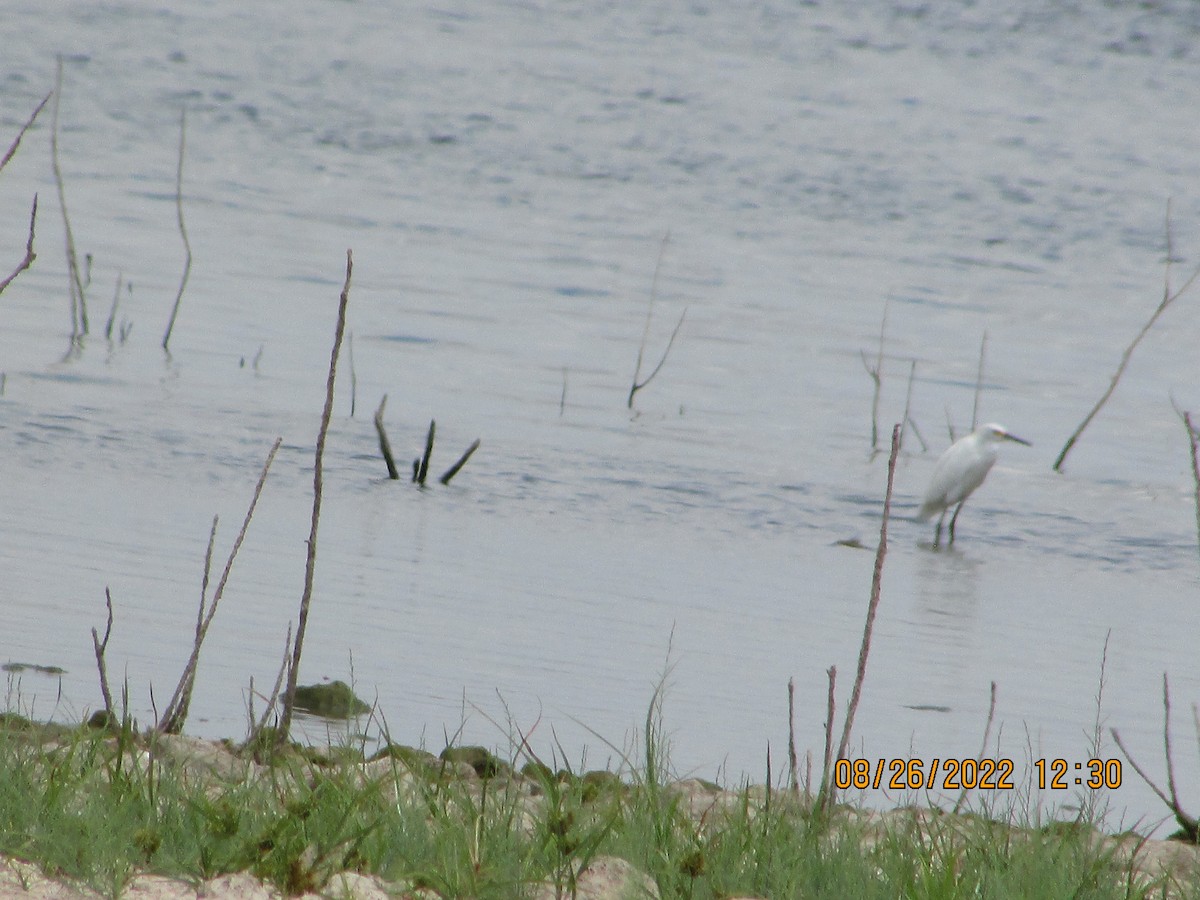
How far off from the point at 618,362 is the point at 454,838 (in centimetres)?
901

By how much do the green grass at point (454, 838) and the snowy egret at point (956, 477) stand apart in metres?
5.28

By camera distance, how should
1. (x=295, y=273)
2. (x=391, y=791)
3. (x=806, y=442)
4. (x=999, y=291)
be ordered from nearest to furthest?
(x=391, y=791) < (x=806, y=442) < (x=295, y=273) < (x=999, y=291)

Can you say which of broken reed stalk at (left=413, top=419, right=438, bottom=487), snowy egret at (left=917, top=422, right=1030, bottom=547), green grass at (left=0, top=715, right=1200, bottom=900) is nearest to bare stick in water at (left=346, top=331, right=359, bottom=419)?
broken reed stalk at (left=413, top=419, right=438, bottom=487)

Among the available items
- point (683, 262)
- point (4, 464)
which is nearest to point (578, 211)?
point (683, 262)

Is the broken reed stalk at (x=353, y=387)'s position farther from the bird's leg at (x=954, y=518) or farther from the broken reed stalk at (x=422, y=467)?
the bird's leg at (x=954, y=518)

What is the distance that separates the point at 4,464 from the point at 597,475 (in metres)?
2.71

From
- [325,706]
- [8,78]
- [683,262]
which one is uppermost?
[8,78]

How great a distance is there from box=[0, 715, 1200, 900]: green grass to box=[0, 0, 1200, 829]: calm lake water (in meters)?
0.38

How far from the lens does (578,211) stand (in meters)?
17.8

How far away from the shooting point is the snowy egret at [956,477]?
843 centimetres

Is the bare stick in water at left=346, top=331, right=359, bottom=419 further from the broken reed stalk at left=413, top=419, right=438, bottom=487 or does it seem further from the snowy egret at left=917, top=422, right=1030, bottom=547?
the snowy egret at left=917, top=422, right=1030, bottom=547

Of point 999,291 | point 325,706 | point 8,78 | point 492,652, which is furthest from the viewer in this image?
point 8,78

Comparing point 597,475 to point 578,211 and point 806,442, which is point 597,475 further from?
point 578,211
